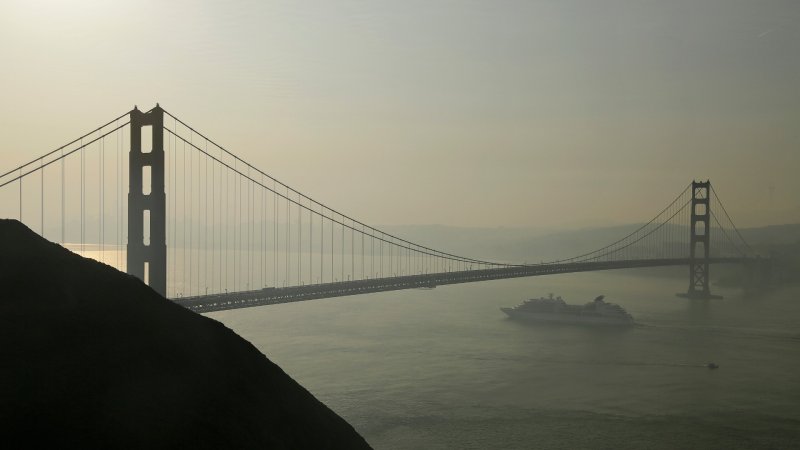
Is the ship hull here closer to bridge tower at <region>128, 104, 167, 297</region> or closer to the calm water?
the calm water

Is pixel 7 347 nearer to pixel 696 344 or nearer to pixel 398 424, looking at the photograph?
pixel 398 424

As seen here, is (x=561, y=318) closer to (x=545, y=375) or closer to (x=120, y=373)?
(x=545, y=375)

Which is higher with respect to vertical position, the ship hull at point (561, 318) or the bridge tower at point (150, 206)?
the bridge tower at point (150, 206)

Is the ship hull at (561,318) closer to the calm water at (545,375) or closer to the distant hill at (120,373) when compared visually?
the calm water at (545,375)

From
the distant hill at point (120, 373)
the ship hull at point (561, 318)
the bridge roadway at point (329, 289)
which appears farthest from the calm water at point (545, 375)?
the distant hill at point (120, 373)

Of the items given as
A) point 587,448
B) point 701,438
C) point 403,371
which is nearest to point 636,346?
point 403,371

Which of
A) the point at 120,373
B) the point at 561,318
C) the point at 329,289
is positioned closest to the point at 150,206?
the point at 329,289
